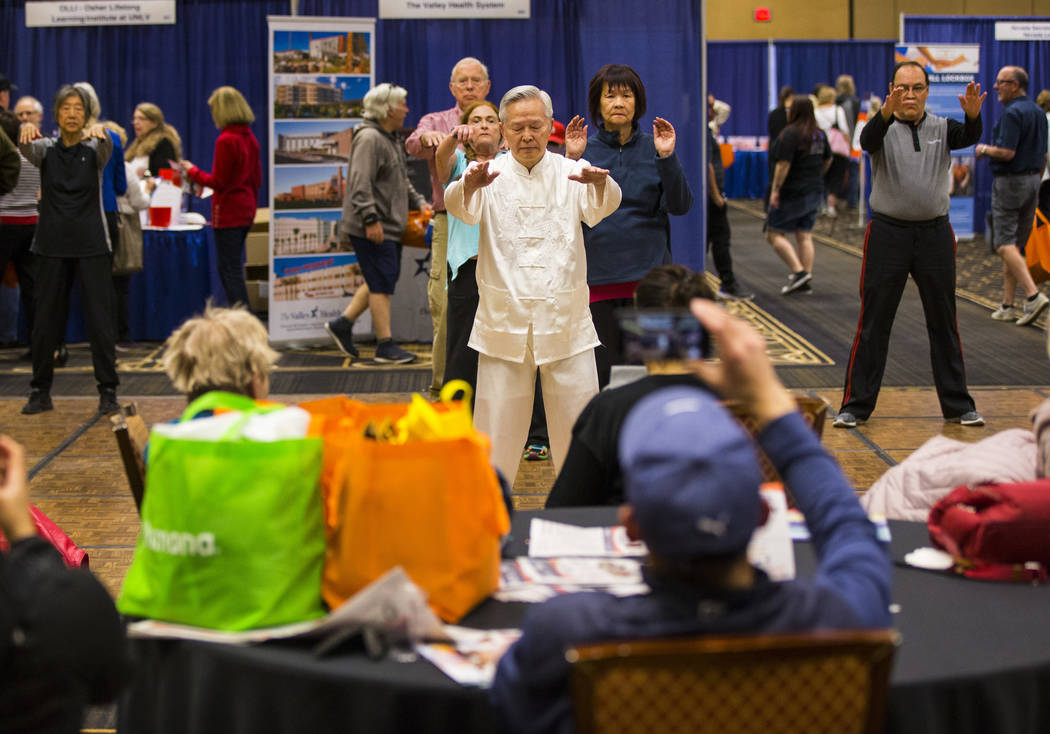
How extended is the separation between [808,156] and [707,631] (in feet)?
28.5

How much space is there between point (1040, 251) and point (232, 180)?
480 centimetres

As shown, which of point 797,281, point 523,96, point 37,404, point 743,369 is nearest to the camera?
point 743,369

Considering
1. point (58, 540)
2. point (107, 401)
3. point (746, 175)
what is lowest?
point (58, 540)

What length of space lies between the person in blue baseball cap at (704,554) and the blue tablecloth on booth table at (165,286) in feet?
23.0

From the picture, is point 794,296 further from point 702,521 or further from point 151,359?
point 702,521

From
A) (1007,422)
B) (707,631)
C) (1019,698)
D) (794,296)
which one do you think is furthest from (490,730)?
(794,296)

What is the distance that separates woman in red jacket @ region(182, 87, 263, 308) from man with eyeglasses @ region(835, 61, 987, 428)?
4.07 m

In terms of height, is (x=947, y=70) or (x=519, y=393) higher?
(x=947, y=70)

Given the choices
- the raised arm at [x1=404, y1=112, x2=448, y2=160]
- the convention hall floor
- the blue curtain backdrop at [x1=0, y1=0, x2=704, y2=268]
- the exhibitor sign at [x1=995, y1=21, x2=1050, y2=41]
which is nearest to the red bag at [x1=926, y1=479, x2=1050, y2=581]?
the convention hall floor

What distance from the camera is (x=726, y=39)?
68.5 ft

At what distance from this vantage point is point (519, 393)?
13.0 feet

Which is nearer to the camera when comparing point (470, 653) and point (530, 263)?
point (470, 653)

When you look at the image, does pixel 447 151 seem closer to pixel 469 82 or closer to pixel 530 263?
pixel 530 263

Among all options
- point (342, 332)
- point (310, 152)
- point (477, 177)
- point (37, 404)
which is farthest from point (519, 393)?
point (310, 152)
